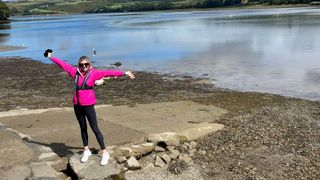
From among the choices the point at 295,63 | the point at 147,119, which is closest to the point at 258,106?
the point at 147,119

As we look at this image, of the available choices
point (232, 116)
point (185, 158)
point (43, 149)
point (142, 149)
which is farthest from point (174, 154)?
point (232, 116)

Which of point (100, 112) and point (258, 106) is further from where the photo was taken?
point (258, 106)

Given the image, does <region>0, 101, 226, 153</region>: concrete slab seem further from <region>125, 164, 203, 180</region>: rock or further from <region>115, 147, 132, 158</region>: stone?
<region>125, 164, 203, 180</region>: rock

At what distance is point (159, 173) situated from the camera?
34.5ft

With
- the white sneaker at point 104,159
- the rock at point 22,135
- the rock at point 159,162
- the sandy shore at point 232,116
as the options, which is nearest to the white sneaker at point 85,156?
the white sneaker at point 104,159

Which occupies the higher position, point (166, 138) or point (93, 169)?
point (93, 169)

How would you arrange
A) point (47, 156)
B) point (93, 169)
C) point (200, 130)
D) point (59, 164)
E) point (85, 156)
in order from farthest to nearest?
point (200, 130)
point (47, 156)
point (59, 164)
point (85, 156)
point (93, 169)

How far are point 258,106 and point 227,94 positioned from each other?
9.54 feet

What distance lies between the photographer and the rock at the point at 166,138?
38.2 feet

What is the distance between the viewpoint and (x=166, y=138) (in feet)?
38.7

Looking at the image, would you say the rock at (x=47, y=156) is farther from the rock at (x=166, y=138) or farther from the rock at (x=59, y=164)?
the rock at (x=166, y=138)

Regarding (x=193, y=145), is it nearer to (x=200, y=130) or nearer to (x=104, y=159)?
(x=200, y=130)

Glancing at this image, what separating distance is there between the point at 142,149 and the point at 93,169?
6.70 ft

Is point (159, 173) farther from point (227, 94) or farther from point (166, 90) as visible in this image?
point (166, 90)
